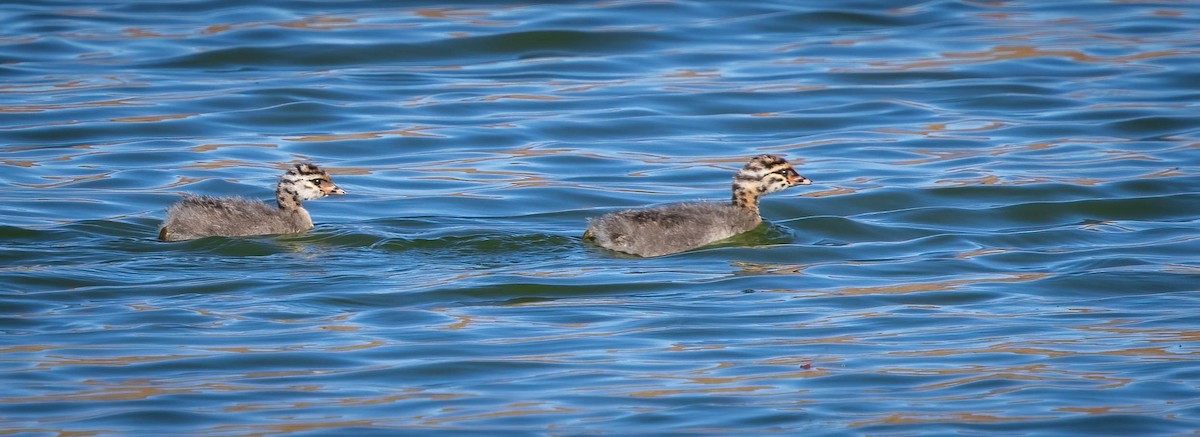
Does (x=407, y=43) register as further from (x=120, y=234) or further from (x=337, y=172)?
(x=120, y=234)

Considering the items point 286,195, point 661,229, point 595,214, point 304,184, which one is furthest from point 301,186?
point 661,229

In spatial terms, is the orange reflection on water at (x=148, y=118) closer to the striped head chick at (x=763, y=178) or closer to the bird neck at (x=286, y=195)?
the bird neck at (x=286, y=195)

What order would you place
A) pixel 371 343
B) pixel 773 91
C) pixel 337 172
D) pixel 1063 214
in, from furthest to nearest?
pixel 773 91
pixel 337 172
pixel 1063 214
pixel 371 343

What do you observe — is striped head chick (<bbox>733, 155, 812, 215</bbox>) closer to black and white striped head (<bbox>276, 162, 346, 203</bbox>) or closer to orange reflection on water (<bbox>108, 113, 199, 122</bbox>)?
black and white striped head (<bbox>276, 162, 346, 203</bbox>)

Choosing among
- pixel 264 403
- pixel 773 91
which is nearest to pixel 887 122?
pixel 773 91

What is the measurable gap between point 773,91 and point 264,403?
11.8 metres

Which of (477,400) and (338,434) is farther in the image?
(477,400)

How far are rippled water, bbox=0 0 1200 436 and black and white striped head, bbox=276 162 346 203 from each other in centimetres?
53

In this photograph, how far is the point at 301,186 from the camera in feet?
42.6

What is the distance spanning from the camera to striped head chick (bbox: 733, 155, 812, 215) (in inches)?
514

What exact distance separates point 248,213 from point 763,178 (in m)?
3.67

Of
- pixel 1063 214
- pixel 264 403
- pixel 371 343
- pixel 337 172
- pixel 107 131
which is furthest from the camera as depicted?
pixel 107 131

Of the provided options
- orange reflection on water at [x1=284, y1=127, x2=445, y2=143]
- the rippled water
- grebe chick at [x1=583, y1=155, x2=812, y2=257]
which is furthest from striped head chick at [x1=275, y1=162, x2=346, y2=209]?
orange reflection on water at [x1=284, y1=127, x2=445, y2=143]

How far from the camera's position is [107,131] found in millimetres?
17188
